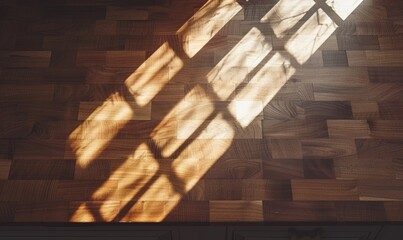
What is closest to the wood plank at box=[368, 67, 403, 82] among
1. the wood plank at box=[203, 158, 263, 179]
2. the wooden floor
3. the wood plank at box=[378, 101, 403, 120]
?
the wooden floor

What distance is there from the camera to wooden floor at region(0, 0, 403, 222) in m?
1.68

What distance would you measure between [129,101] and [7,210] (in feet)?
2.30

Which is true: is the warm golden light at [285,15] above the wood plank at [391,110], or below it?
above

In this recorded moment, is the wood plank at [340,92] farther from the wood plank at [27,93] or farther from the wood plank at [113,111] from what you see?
the wood plank at [27,93]

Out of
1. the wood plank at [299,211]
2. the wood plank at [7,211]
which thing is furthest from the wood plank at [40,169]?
the wood plank at [299,211]

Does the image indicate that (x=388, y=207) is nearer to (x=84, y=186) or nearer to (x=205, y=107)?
(x=205, y=107)

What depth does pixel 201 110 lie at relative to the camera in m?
1.85

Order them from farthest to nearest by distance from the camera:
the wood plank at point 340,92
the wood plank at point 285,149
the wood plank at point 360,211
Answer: the wood plank at point 340,92 → the wood plank at point 285,149 → the wood plank at point 360,211

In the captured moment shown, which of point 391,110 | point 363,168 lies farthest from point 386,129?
point 363,168

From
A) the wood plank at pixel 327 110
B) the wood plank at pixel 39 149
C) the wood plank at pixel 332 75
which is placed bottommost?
the wood plank at pixel 327 110

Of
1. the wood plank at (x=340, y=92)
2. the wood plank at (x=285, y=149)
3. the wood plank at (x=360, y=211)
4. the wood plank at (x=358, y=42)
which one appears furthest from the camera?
the wood plank at (x=358, y=42)

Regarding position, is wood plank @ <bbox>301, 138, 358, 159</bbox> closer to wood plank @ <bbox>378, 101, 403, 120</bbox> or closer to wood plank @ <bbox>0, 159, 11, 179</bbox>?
wood plank @ <bbox>378, 101, 403, 120</bbox>

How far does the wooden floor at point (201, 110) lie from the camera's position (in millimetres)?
1678

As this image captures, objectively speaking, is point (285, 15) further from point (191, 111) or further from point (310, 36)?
point (191, 111)
